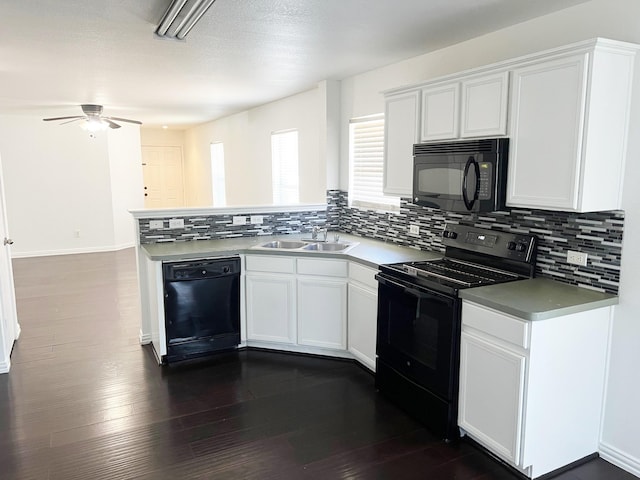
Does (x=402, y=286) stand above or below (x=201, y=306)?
above

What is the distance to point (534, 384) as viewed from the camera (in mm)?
2240

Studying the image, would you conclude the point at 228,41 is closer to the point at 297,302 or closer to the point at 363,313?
the point at 297,302

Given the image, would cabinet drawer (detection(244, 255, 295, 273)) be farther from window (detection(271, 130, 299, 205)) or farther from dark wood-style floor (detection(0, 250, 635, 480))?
window (detection(271, 130, 299, 205))

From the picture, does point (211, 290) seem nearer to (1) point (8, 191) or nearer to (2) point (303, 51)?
(2) point (303, 51)

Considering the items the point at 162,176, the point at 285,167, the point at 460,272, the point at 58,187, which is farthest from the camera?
the point at 162,176

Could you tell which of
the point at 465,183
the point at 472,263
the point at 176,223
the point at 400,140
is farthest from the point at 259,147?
the point at 465,183

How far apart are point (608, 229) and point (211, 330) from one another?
2949 mm

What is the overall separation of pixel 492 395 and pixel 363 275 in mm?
1326

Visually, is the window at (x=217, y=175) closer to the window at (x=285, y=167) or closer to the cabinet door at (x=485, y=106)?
the window at (x=285, y=167)

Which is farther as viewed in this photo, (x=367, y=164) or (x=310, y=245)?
(x=367, y=164)

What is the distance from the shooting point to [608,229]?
2457mm

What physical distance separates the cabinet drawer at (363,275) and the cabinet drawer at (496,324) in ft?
2.98

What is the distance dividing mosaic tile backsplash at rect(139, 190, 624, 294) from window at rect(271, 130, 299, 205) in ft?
4.13

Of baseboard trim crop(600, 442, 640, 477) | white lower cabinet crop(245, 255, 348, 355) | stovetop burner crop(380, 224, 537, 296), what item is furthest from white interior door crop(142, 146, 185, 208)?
baseboard trim crop(600, 442, 640, 477)
